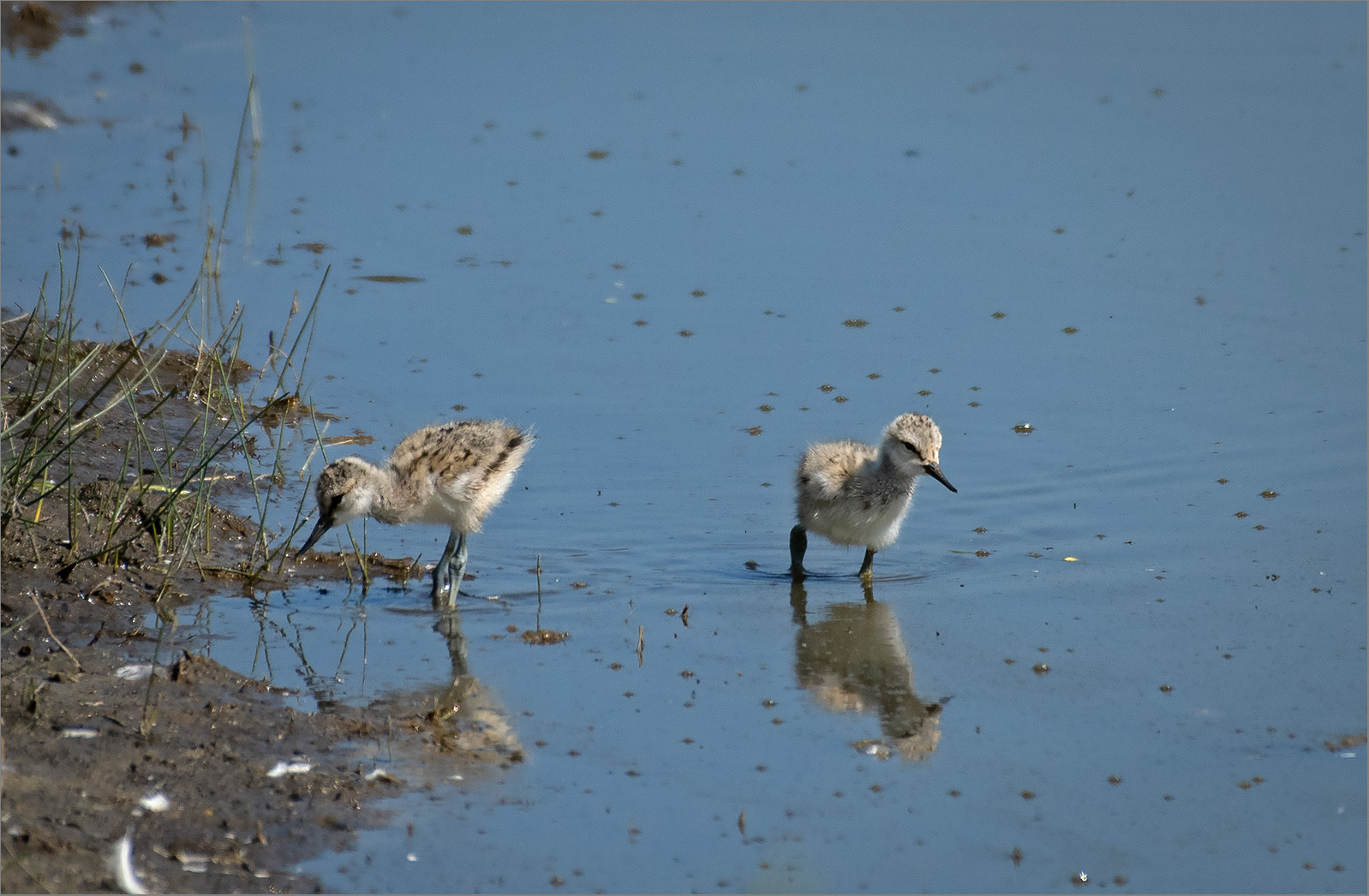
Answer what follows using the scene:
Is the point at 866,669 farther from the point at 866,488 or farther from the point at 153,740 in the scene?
the point at 153,740

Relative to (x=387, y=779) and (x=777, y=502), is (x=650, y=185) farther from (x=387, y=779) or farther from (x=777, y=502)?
(x=387, y=779)

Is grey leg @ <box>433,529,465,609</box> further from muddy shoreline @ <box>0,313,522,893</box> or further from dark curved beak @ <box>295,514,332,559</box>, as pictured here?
muddy shoreline @ <box>0,313,522,893</box>

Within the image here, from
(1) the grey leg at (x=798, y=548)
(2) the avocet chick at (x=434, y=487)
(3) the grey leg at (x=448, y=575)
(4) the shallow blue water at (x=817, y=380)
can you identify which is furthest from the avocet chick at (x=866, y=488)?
(3) the grey leg at (x=448, y=575)

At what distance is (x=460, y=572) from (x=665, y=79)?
9.33 m

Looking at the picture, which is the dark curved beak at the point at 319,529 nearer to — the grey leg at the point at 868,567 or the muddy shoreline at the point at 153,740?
the muddy shoreline at the point at 153,740

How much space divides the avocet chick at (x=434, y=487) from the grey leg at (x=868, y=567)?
6.20 ft

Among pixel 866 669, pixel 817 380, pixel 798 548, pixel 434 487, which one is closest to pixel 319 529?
pixel 434 487

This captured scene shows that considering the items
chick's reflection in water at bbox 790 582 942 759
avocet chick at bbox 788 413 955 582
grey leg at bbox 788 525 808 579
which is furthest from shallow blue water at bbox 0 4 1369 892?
avocet chick at bbox 788 413 955 582

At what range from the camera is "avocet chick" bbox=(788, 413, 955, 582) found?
724 centimetres

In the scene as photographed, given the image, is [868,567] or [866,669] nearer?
[866,669]

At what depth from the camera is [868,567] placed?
7.48 metres

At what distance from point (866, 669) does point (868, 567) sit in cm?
122

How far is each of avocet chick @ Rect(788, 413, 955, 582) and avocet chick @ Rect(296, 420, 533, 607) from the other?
1.54 meters

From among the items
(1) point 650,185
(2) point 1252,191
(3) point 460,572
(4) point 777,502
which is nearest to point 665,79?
(1) point 650,185
